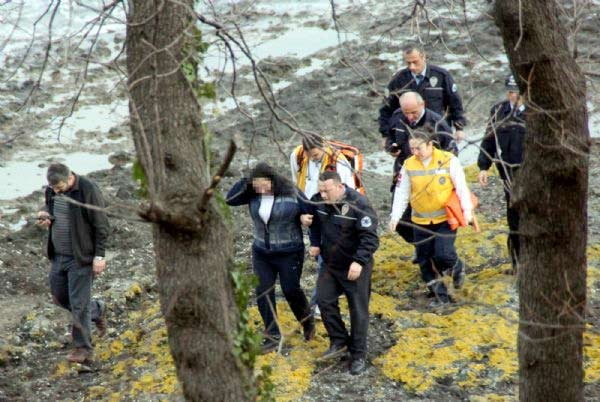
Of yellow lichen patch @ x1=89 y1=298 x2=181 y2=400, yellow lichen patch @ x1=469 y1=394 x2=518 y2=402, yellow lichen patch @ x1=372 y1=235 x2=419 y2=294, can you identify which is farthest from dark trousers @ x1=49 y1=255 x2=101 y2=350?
yellow lichen patch @ x1=469 y1=394 x2=518 y2=402

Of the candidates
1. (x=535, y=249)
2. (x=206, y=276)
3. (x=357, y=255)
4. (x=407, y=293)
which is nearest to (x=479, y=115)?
(x=407, y=293)

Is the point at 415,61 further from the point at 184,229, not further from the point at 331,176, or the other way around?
the point at 184,229

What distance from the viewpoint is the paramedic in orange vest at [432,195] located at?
339 inches

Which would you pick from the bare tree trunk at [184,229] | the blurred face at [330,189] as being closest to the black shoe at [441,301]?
the blurred face at [330,189]

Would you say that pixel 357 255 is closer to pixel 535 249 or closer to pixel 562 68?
pixel 535 249

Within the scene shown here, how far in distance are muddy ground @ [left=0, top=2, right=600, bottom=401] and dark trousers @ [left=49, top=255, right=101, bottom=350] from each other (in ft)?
1.07

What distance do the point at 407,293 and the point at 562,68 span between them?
4.23m

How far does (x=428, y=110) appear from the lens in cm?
905

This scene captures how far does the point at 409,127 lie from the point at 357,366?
6.84 feet

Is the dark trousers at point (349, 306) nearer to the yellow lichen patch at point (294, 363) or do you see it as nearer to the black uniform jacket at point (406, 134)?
the yellow lichen patch at point (294, 363)

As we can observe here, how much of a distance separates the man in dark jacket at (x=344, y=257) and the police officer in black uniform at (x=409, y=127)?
0.90m

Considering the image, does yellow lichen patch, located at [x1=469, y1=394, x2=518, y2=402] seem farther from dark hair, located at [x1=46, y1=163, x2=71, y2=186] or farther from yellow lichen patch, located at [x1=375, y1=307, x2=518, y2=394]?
dark hair, located at [x1=46, y1=163, x2=71, y2=186]

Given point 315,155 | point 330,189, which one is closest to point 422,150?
point 315,155

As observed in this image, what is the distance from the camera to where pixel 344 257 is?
26.6ft
